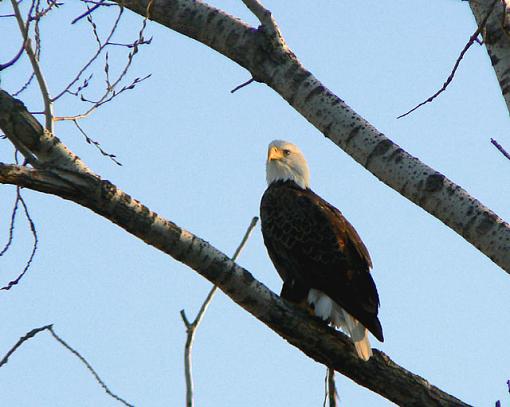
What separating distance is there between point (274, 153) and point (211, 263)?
115 inches

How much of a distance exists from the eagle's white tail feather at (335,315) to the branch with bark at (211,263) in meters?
0.44

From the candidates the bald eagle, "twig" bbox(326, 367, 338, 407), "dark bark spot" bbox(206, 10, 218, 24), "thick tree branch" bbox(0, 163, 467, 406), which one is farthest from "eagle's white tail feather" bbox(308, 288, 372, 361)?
"dark bark spot" bbox(206, 10, 218, 24)

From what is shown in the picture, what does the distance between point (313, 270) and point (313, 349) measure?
1.42 metres

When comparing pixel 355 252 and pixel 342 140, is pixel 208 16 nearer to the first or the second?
pixel 342 140

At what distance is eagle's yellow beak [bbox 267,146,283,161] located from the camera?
19.5ft

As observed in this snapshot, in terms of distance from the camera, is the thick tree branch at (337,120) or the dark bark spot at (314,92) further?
the dark bark spot at (314,92)

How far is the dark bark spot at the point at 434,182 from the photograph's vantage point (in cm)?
315

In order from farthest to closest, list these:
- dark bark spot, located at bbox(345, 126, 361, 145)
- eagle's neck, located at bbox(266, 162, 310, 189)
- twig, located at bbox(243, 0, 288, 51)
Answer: eagle's neck, located at bbox(266, 162, 310, 189) < twig, located at bbox(243, 0, 288, 51) < dark bark spot, located at bbox(345, 126, 361, 145)

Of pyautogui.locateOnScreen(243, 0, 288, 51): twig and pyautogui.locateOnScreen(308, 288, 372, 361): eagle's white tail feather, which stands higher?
pyautogui.locateOnScreen(243, 0, 288, 51): twig

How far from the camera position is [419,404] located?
337cm

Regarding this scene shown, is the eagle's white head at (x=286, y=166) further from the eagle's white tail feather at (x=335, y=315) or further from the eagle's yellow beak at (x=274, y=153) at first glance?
the eagle's white tail feather at (x=335, y=315)

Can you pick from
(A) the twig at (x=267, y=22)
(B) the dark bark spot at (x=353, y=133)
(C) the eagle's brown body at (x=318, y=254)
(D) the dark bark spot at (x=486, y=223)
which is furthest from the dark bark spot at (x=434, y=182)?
(C) the eagle's brown body at (x=318, y=254)

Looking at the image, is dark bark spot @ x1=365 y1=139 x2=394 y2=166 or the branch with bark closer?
the branch with bark

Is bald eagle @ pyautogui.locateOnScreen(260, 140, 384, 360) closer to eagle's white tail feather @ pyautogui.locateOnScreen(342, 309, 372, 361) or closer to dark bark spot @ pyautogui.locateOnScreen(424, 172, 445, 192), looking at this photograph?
eagle's white tail feather @ pyautogui.locateOnScreen(342, 309, 372, 361)
